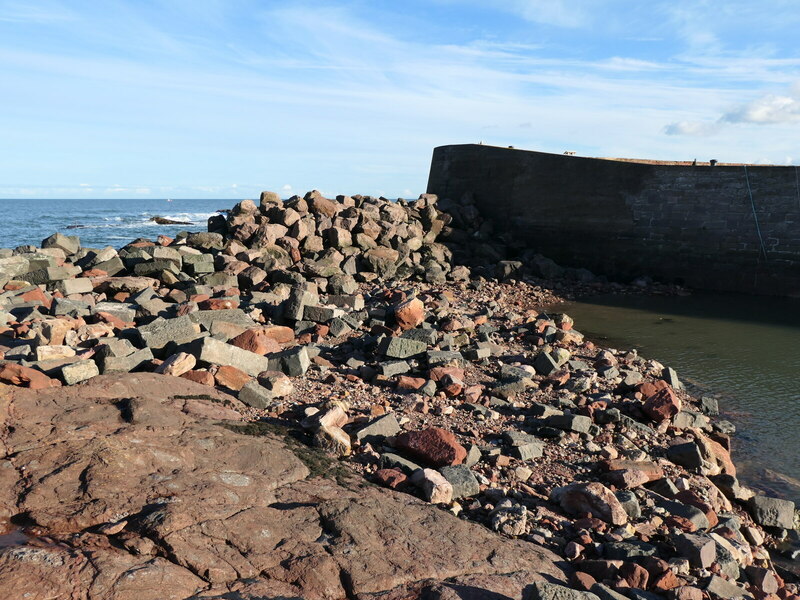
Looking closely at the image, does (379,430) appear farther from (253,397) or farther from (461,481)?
(253,397)

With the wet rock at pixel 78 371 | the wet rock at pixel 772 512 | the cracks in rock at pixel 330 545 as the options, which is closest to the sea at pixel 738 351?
the wet rock at pixel 772 512

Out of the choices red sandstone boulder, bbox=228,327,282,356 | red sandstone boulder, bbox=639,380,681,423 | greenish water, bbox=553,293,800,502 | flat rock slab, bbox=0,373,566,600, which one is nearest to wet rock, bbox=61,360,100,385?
flat rock slab, bbox=0,373,566,600

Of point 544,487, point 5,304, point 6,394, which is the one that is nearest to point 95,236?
point 5,304

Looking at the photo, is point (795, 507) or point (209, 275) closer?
point (795, 507)

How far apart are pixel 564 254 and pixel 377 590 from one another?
14908 millimetres

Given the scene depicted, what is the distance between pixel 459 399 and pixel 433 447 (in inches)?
62.2

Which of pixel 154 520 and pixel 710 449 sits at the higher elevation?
pixel 154 520

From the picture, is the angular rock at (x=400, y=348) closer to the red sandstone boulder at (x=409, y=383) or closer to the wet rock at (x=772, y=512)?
the red sandstone boulder at (x=409, y=383)

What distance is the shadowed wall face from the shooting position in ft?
47.0

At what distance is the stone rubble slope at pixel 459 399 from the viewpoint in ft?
12.6

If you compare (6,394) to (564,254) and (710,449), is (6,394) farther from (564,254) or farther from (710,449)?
A: (564,254)

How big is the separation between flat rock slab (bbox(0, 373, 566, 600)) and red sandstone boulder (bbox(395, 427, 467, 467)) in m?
0.60

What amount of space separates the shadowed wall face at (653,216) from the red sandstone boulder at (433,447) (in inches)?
498

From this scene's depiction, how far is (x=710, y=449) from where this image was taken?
5.54 meters
